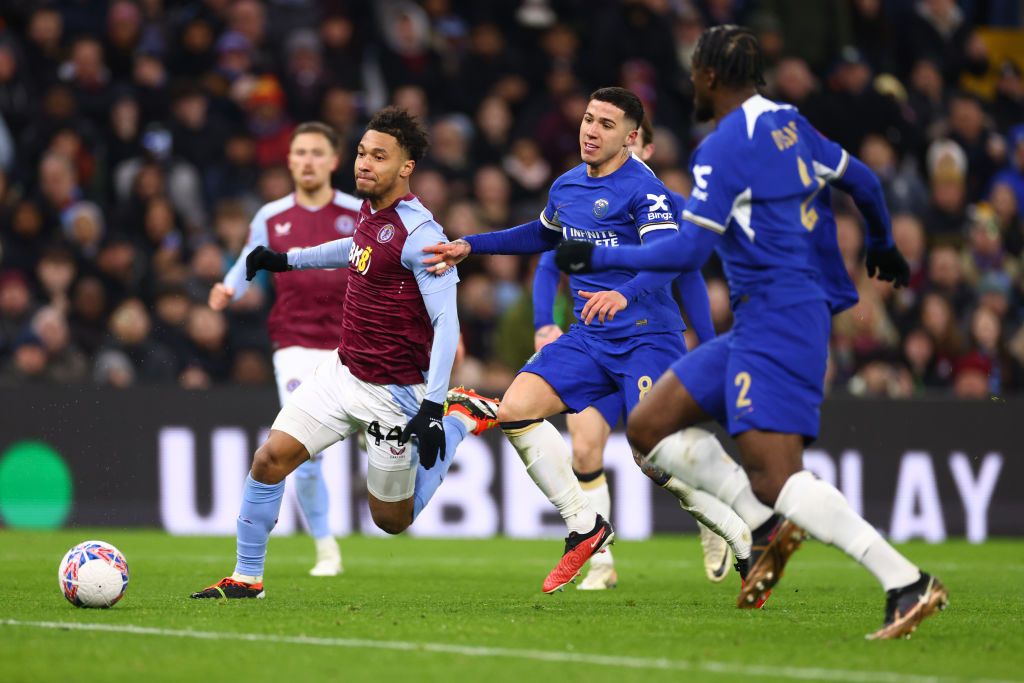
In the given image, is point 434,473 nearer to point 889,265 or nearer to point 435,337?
point 435,337

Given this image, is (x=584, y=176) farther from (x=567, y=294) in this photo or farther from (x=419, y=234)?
(x=567, y=294)

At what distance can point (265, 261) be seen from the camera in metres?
8.41

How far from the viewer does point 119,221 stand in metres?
15.2

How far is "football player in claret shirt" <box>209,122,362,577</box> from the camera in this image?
1034 cm

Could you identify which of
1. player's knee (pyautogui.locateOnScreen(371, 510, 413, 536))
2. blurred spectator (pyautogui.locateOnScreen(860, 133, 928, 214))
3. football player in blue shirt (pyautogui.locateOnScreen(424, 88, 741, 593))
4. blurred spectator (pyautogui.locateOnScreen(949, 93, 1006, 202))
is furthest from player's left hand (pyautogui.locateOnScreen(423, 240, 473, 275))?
blurred spectator (pyautogui.locateOnScreen(949, 93, 1006, 202))

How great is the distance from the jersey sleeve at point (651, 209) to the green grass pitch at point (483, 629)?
6.46 feet

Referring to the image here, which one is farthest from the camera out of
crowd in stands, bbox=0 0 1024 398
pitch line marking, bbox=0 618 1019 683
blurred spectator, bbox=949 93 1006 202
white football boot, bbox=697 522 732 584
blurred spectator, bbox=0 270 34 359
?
blurred spectator, bbox=949 93 1006 202

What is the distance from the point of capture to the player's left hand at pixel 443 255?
7805 millimetres

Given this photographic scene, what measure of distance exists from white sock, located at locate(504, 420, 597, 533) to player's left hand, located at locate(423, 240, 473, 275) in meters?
1.14

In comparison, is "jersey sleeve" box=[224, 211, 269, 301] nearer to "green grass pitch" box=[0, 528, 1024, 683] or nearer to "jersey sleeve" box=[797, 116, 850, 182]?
"green grass pitch" box=[0, 528, 1024, 683]

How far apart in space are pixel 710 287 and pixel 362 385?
8.02 m

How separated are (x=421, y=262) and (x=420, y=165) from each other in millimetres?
8700

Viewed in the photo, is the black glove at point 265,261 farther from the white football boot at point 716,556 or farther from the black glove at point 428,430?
the white football boot at point 716,556

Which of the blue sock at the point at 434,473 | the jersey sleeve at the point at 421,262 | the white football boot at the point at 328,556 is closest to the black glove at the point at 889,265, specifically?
the jersey sleeve at the point at 421,262
